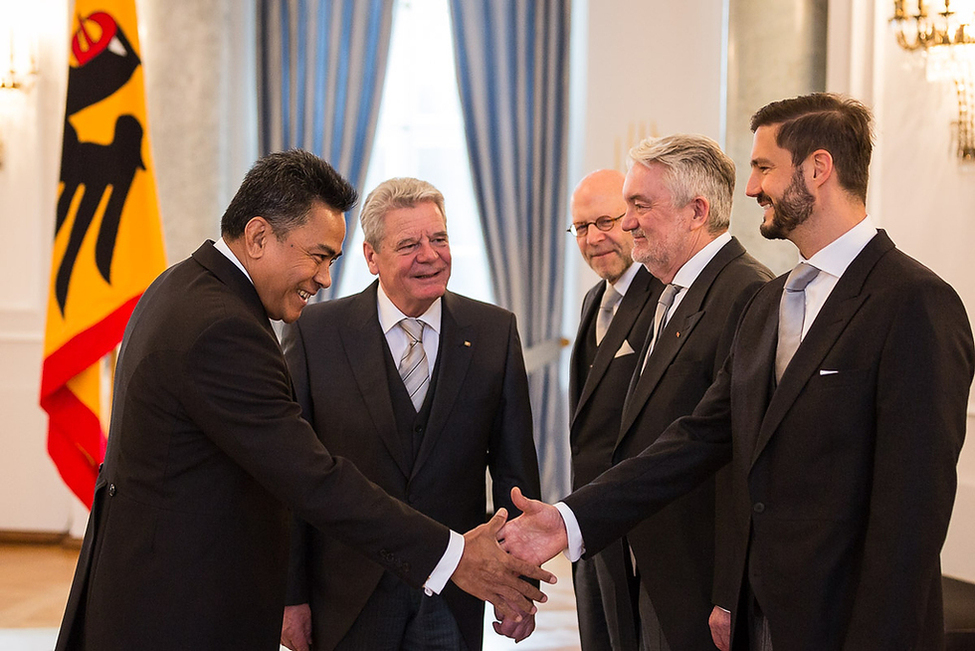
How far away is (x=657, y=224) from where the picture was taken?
2.66 meters

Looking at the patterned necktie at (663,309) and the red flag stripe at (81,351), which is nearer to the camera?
the patterned necktie at (663,309)

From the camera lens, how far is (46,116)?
19.7ft

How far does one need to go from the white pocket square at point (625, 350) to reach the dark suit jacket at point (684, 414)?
20 cm

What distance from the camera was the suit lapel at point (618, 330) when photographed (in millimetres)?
2832

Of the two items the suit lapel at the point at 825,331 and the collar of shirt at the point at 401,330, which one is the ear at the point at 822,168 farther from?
the collar of shirt at the point at 401,330

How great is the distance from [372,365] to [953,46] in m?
3.33

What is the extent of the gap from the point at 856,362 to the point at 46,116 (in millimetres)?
5523

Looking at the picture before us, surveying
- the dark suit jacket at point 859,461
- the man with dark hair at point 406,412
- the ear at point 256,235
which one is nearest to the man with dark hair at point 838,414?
the dark suit jacket at point 859,461

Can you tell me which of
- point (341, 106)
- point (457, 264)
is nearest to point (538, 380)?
point (457, 264)

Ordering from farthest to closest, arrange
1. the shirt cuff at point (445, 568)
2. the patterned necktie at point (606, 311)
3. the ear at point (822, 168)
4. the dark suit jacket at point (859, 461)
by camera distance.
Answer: the patterned necktie at point (606, 311) < the shirt cuff at point (445, 568) < the ear at point (822, 168) < the dark suit jacket at point (859, 461)

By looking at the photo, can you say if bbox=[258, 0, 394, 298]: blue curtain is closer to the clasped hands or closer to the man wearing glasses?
the man wearing glasses

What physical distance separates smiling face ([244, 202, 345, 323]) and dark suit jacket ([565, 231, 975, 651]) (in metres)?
0.95

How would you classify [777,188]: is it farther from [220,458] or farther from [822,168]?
[220,458]

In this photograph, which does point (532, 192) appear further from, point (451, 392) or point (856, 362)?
point (856, 362)
